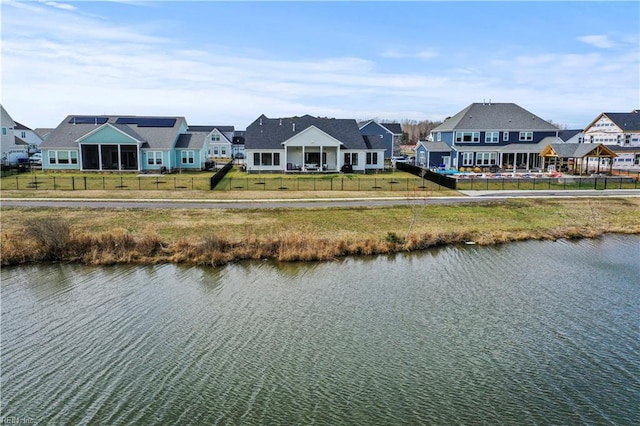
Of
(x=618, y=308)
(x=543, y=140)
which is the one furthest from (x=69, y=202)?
(x=543, y=140)

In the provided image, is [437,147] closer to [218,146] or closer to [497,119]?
[497,119]

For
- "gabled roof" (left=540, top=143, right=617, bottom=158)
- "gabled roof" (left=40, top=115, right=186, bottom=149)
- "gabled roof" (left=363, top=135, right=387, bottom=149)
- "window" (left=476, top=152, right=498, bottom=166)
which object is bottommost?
"window" (left=476, top=152, right=498, bottom=166)

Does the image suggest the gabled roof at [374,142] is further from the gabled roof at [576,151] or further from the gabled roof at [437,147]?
the gabled roof at [576,151]

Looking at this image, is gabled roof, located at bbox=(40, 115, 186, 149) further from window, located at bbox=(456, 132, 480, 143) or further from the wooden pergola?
the wooden pergola

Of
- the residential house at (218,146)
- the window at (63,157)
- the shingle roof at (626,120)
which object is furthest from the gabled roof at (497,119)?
the window at (63,157)

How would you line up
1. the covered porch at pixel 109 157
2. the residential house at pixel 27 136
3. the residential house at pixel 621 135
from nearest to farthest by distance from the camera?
the covered porch at pixel 109 157, the residential house at pixel 621 135, the residential house at pixel 27 136

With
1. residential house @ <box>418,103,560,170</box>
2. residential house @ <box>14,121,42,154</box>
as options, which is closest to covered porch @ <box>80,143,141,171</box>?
residential house @ <box>14,121,42,154</box>

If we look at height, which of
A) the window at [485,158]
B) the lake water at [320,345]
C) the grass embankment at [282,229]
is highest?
the window at [485,158]
